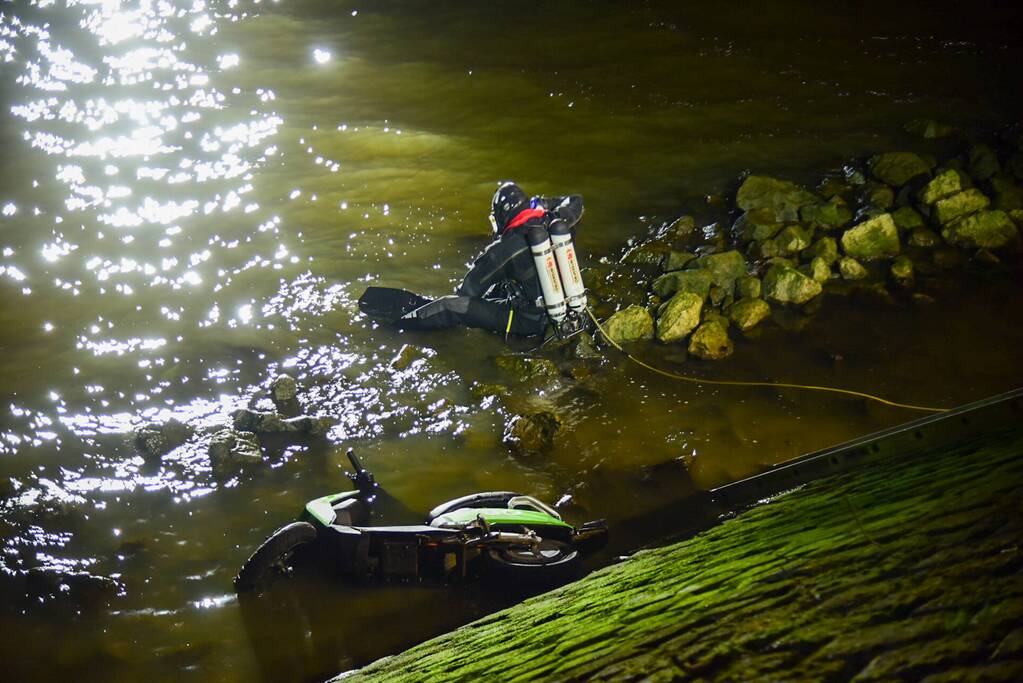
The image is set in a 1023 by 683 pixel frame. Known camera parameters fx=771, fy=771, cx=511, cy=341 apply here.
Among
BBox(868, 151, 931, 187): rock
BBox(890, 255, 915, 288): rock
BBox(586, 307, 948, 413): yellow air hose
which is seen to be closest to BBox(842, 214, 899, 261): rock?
BBox(890, 255, 915, 288): rock

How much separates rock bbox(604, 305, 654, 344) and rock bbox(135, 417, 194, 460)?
13.6 feet

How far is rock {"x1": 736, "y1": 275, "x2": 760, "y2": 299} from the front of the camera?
26.7ft

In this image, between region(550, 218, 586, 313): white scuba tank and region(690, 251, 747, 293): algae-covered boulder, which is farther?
region(690, 251, 747, 293): algae-covered boulder

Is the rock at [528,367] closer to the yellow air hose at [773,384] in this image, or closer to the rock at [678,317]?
the yellow air hose at [773,384]

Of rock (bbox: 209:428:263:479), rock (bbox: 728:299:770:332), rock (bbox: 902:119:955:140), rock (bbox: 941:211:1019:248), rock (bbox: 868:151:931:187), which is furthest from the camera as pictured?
rock (bbox: 902:119:955:140)

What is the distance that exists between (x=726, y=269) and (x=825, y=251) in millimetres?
1236

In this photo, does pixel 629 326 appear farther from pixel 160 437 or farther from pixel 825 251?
pixel 160 437

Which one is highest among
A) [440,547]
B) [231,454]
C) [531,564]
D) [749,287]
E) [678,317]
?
[749,287]

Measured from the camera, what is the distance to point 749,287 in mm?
8141

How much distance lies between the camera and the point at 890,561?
9.37 ft

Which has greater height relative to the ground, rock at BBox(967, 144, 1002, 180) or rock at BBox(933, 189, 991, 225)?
rock at BBox(967, 144, 1002, 180)

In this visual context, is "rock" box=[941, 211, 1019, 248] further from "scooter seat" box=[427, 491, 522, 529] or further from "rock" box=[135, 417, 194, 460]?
"rock" box=[135, 417, 194, 460]

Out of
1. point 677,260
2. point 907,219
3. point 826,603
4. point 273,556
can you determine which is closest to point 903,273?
point 907,219

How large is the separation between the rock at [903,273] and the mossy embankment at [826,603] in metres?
4.45
